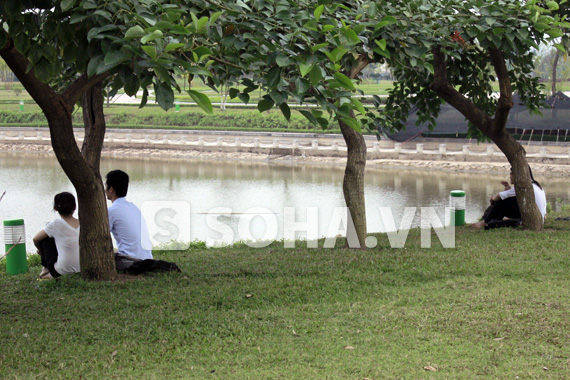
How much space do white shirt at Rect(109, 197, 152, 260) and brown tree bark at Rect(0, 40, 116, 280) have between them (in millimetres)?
261

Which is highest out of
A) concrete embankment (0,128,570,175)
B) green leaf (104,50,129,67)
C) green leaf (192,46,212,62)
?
green leaf (192,46,212,62)

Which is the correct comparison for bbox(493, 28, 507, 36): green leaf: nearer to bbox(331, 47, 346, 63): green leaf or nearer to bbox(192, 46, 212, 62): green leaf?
bbox(331, 47, 346, 63): green leaf

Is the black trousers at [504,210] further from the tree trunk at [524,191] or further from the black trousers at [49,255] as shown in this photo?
the black trousers at [49,255]

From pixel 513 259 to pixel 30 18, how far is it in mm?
4856

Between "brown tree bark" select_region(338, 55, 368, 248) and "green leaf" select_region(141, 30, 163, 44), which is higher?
"green leaf" select_region(141, 30, 163, 44)

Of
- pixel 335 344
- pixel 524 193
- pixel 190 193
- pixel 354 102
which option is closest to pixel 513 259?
pixel 524 193

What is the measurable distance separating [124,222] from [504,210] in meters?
5.35

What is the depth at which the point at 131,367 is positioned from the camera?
12.0 ft

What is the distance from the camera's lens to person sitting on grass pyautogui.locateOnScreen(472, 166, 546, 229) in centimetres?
854

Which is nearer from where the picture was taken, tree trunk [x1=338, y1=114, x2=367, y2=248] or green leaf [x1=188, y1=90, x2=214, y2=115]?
green leaf [x1=188, y1=90, x2=214, y2=115]

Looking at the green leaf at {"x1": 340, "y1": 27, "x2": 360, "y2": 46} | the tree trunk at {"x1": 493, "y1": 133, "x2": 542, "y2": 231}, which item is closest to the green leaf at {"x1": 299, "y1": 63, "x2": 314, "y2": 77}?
the green leaf at {"x1": 340, "y1": 27, "x2": 360, "y2": 46}

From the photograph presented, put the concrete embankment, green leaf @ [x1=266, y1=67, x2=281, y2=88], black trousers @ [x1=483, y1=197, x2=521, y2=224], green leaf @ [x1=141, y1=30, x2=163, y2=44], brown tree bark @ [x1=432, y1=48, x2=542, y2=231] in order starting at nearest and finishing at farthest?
green leaf @ [x1=141, y1=30, x2=163, y2=44] → green leaf @ [x1=266, y1=67, x2=281, y2=88] → brown tree bark @ [x1=432, y1=48, x2=542, y2=231] → black trousers @ [x1=483, y1=197, x2=521, y2=224] → the concrete embankment

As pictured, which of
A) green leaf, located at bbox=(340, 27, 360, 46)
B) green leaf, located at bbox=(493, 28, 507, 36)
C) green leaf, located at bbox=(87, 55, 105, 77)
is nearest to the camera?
green leaf, located at bbox=(87, 55, 105, 77)

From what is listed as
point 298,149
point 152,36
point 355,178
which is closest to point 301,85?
point 152,36
